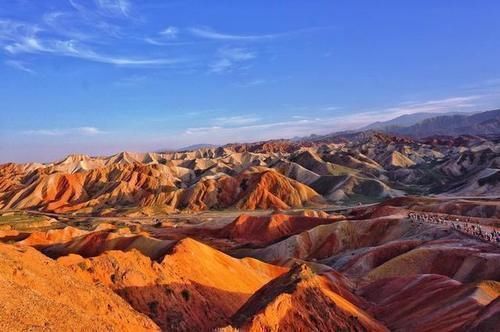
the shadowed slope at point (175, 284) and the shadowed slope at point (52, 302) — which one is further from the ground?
the shadowed slope at point (52, 302)

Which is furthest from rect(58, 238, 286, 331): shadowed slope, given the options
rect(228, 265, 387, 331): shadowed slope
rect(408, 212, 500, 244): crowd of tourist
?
rect(408, 212, 500, 244): crowd of tourist

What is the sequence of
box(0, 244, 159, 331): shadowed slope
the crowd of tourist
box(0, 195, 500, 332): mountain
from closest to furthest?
box(0, 244, 159, 331): shadowed slope, box(0, 195, 500, 332): mountain, the crowd of tourist

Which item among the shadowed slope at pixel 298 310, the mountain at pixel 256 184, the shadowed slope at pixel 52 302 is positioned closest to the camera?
the shadowed slope at pixel 52 302

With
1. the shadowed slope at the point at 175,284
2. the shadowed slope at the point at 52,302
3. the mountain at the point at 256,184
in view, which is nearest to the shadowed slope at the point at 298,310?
the shadowed slope at the point at 175,284

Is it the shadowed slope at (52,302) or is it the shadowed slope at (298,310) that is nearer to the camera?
the shadowed slope at (52,302)

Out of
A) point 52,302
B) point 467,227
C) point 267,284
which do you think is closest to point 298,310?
point 267,284

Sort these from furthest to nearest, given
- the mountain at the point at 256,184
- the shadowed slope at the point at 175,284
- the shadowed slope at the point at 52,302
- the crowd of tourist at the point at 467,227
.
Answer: the mountain at the point at 256,184
the crowd of tourist at the point at 467,227
the shadowed slope at the point at 175,284
the shadowed slope at the point at 52,302

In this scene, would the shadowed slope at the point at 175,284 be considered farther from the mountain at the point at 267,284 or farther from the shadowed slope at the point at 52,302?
the shadowed slope at the point at 52,302

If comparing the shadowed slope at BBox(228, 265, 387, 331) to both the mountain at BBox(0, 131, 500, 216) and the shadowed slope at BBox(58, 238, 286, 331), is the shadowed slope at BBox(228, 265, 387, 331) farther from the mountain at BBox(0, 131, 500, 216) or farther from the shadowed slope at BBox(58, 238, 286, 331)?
the mountain at BBox(0, 131, 500, 216)

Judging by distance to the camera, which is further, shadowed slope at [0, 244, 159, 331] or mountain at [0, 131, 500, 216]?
mountain at [0, 131, 500, 216]

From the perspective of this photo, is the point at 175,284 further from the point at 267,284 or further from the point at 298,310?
the point at 298,310

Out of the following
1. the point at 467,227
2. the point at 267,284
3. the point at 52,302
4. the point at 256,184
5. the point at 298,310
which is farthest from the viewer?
the point at 256,184

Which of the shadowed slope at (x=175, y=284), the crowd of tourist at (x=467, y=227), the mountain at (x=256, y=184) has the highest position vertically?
the shadowed slope at (x=175, y=284)

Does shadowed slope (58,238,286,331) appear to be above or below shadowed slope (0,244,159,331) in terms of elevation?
below
